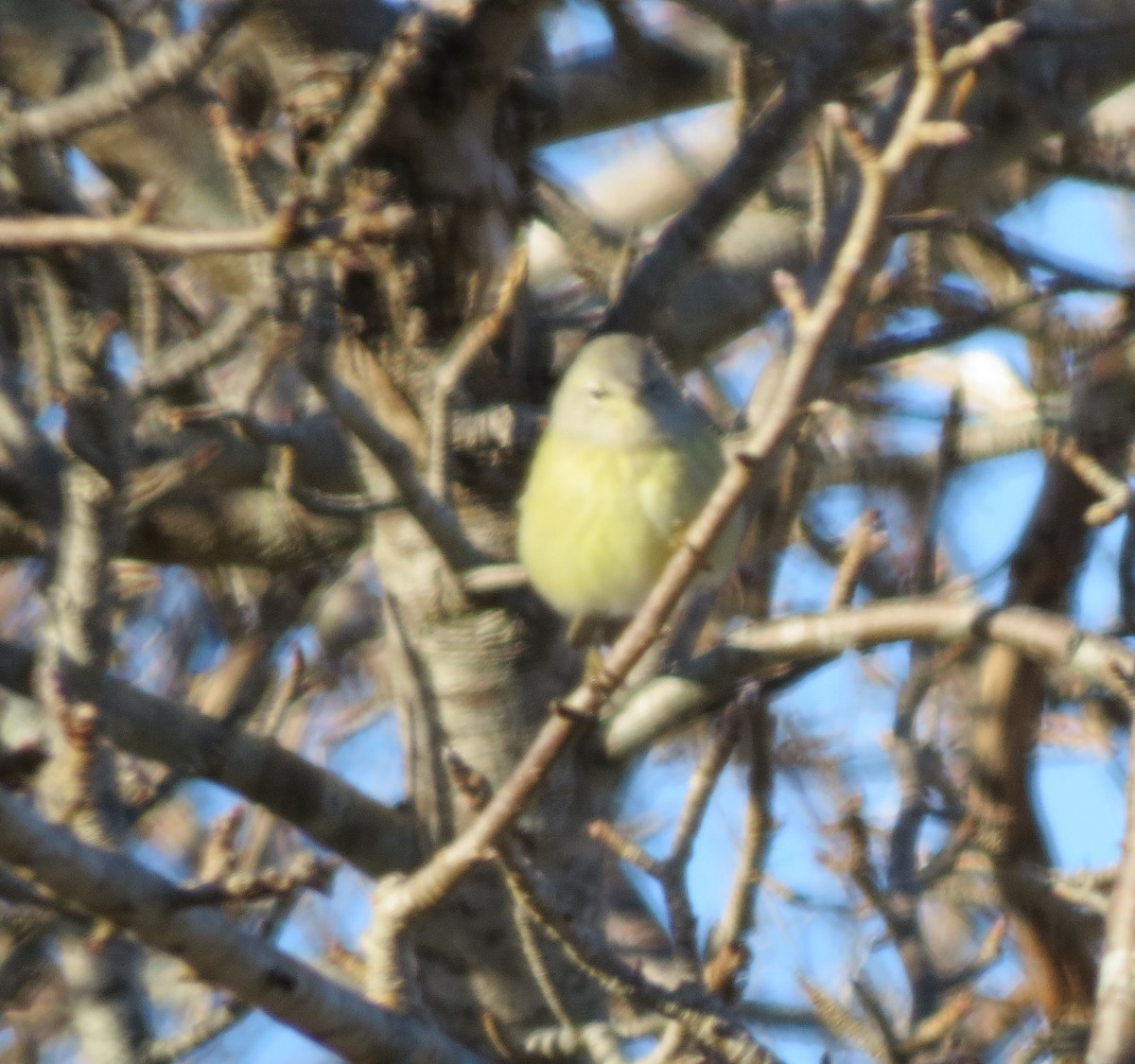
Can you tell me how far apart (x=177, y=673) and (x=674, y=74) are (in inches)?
107

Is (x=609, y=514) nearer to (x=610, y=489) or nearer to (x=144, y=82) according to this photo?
(x=610, y=489)

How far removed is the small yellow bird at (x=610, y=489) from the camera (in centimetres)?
352

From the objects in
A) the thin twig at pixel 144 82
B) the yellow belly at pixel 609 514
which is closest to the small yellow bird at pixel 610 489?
the yellow belly at pixel 609 514

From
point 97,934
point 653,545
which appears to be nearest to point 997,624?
point 653,545

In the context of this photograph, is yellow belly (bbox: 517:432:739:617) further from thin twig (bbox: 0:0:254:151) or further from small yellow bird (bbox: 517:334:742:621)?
thin twig (bbox: 0:0:254:151)

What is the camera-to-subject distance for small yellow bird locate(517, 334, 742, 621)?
138 inches

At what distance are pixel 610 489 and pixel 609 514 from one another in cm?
5

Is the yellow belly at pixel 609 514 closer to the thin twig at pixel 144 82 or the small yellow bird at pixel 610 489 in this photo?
the small yellow bird at pixel 610 489

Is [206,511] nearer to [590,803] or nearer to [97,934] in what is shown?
[590,803]

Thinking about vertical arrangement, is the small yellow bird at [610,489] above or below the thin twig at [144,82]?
below

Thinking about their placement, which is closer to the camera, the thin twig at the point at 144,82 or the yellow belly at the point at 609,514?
the thin twig at the point at 144,82

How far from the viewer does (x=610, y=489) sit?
3.60 metres

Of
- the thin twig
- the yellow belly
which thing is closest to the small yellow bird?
the yellow belly

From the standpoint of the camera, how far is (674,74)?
445cm
